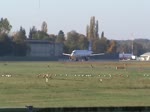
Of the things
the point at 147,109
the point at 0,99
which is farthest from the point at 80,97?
the point at 147,109

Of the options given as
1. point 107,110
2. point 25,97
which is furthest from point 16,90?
point 107,110

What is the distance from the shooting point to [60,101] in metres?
24.7

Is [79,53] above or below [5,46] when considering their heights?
below

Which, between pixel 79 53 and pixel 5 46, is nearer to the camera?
pixel 5 46

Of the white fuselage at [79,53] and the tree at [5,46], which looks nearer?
the tree at [5,46]

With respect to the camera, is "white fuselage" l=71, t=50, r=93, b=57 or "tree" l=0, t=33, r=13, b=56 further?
"white fuselage" l=71, t=50, r=93, b=57

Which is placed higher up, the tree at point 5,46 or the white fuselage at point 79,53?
the tree at point 5,46

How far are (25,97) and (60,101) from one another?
2864 millimetres

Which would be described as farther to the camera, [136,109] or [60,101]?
[60,101]

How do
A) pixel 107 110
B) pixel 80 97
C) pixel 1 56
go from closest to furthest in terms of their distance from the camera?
pixel 107 110 < pixel 80 97 < pixel 1 56

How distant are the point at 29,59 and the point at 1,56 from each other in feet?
26.1

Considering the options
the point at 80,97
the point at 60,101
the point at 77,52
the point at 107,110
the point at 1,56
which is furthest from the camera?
the point at 77,52

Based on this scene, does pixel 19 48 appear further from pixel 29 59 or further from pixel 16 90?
pixel 16 90

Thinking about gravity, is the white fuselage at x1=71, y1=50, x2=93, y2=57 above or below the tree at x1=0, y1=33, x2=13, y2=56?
below
